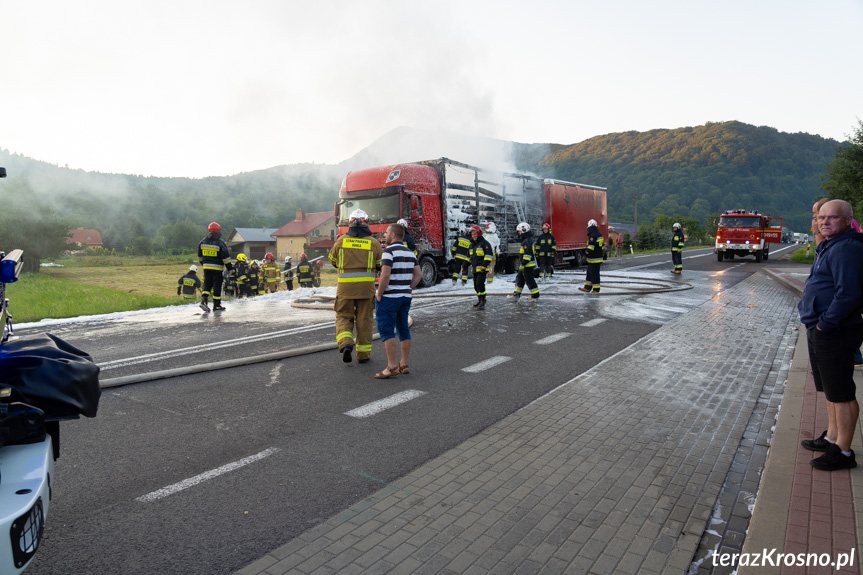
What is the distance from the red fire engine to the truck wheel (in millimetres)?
18655

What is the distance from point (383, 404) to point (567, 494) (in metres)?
2.23

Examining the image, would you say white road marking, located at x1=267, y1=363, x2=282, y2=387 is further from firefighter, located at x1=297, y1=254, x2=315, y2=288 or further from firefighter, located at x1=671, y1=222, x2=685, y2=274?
firefighter, located at x1=671, y1=222, x2=685, y2=274

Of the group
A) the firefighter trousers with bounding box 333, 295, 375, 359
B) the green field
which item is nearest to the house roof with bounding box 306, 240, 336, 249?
the green field

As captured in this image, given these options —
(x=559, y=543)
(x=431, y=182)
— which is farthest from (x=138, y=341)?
(x=431, y=182)

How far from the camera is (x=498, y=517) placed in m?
3.10

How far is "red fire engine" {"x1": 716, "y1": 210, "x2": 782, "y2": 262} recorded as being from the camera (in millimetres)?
27625

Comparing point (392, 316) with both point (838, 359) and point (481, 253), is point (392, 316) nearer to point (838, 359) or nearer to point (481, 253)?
point (838, 359)

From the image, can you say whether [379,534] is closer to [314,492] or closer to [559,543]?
[314,492]

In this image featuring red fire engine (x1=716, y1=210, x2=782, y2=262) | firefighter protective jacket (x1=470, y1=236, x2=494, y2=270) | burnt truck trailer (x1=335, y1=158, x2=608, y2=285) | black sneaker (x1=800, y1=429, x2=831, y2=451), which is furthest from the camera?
red fire engine (x1=716, y1=210, x2=782, y2=262)

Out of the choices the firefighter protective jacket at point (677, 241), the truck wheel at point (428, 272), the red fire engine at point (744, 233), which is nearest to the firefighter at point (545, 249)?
the truck wheel at point (428, 272)

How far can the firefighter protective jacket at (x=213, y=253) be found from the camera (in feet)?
37.2

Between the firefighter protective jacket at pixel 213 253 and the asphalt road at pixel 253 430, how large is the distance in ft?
7.63

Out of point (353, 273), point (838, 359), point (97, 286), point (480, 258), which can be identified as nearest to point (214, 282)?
point (480, 258)

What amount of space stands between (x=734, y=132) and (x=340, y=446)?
159547mm
